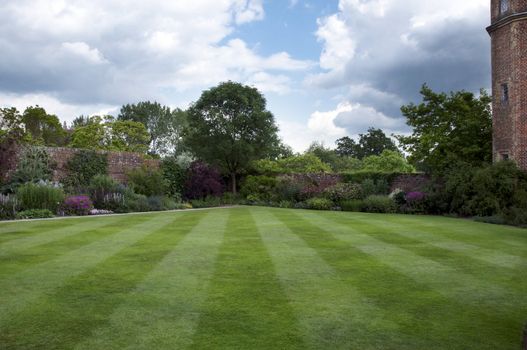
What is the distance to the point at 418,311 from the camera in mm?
4832

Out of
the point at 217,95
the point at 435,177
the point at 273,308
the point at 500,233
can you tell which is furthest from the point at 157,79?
the point at 273,308

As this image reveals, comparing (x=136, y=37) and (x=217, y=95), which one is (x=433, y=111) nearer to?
(x=217, y=95)

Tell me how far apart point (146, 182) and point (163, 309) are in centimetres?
1802

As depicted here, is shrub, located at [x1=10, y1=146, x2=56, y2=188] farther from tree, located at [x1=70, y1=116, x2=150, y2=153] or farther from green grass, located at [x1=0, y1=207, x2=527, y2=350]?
tree, located at [x1=70, y1=116, x2=150, y2=153]

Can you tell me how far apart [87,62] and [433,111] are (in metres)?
17.7

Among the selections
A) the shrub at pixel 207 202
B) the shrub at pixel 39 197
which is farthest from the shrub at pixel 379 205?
the shrub at pixel 39 197

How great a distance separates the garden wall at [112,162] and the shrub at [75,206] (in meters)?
3.16

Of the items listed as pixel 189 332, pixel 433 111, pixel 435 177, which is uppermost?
pixel 433 111

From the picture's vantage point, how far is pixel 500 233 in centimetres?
1188

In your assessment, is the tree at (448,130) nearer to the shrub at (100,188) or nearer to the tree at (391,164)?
the shrub at (100,188)

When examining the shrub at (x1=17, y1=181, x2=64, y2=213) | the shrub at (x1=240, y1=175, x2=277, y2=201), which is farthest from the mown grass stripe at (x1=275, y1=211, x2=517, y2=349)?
the shrub at (x1=240, y1=175, x2=277, y2=201)

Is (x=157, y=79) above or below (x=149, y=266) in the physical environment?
above

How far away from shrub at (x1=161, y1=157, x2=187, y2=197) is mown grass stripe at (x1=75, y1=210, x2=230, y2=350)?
55.2ft

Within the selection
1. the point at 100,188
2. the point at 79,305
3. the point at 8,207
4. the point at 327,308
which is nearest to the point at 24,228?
the point at 8,207
